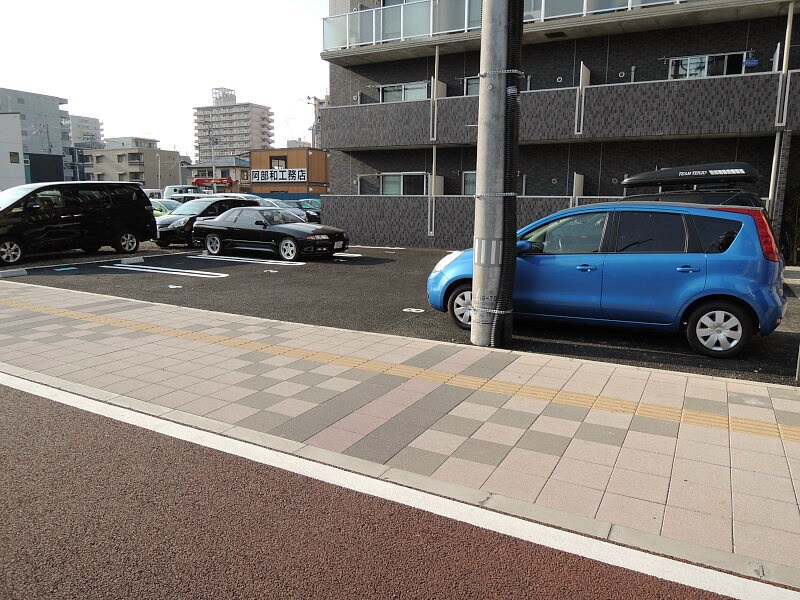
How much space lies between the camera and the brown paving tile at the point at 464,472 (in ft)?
Result: 12.4

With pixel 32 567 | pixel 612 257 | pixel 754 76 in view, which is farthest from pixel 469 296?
pixel 754 76

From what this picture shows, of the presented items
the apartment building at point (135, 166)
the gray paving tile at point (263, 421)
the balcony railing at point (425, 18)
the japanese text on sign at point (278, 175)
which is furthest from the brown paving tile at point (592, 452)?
the apartment building at point (135, 166)

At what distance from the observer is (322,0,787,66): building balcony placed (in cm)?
1575

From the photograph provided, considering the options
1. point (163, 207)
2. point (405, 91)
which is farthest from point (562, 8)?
point (163, 207)

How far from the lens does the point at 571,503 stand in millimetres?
3504

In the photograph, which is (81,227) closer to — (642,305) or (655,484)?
(642,305)

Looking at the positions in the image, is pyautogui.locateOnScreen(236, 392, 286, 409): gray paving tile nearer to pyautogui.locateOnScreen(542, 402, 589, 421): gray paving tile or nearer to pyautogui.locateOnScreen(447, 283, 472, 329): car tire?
pyautogui.locateOnScreen(542, 402, 589, 421): gray paving tile

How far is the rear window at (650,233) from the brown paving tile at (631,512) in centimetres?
419

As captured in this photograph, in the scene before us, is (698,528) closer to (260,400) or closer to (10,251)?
(260,400)

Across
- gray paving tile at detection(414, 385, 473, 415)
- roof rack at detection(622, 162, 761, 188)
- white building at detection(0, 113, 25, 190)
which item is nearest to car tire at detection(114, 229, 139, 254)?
roof rack at detection(622, 162, 761, 188)

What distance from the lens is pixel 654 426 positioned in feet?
15.1

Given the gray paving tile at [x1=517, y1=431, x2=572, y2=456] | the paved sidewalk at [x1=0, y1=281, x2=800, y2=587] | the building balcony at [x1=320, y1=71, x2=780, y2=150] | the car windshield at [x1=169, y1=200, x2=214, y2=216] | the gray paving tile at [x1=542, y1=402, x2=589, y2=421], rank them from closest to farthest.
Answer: the paved sidewalk at [x1=0, y1=281, x2=800, y2=587], the gray paving tile at [x1=517, y1=431, x2=572, y2=456], the gray paving tile at [x1=542, y1=402, x2=589, y2=421], the building balcony at [x1=320, y1=71, x2=780, y2=150], the car windshield at [x1=169, y1=200, x2=214, y2=216]

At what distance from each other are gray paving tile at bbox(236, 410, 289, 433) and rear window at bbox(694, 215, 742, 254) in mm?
5076

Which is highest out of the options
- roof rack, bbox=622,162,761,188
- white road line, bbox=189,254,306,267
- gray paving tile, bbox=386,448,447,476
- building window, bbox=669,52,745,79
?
building window, bbox=669,52,745,79
